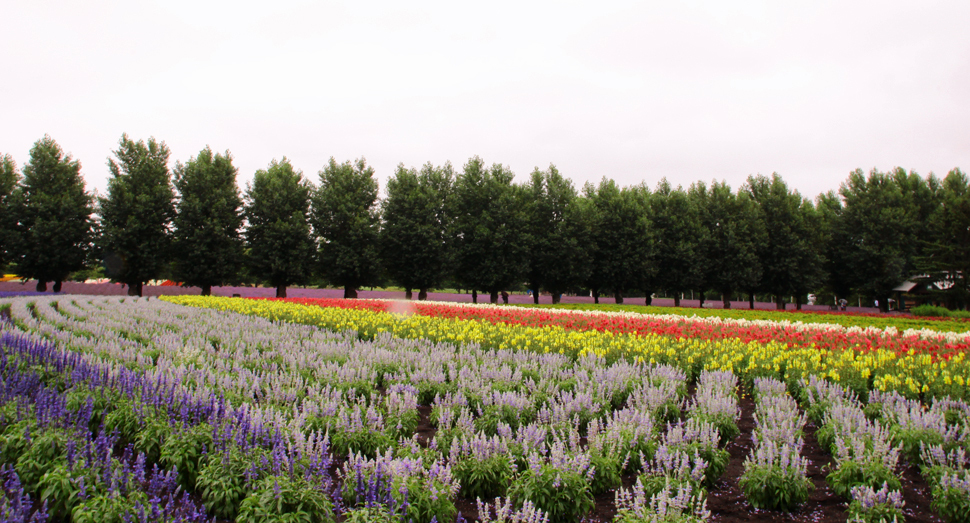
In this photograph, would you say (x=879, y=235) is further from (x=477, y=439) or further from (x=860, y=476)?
(x=477, y=439)

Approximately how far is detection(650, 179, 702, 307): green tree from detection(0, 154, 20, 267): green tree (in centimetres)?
5308

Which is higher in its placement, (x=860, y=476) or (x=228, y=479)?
(x=228, y=479)

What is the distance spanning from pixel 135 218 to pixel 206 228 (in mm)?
5423

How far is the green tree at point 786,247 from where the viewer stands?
44531 millimetres

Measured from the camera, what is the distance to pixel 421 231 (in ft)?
131

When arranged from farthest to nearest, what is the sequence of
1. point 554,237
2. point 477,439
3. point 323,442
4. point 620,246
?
1. point 620,246
2. point 554,237
3. point 477,439
4. point 323,442

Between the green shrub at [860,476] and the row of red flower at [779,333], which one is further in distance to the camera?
the row of red flower at [779,333]

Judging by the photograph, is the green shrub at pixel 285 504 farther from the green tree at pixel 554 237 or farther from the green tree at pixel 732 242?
the green tree at pixel 732 242

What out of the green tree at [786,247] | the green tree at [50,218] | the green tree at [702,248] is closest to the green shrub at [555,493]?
the green tree at [702,248]

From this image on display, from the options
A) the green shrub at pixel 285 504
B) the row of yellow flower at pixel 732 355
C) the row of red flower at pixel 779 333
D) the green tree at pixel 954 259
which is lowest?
the green shrub at pixel 285 504

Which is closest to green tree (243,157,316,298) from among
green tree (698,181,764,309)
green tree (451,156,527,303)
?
green tree (451,156,527,303)

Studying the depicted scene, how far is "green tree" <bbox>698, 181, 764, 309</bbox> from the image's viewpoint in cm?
4391

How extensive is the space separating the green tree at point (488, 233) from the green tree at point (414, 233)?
1.56 meters

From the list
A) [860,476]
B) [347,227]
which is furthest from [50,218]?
[860,476]
